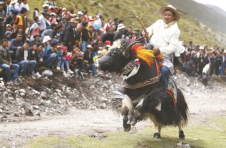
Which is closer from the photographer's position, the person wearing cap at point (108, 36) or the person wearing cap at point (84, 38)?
the person wearing cap at point (84, 38)

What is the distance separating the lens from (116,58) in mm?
6887

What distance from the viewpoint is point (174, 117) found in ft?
25.6

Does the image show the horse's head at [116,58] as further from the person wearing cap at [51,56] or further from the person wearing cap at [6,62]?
the person wearing cap at [51,56]

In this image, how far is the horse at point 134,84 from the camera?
6.89 m

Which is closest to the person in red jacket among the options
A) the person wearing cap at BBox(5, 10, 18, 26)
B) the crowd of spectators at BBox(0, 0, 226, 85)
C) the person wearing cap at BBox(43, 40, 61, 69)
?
the crowd of spectators at BBox(0, 0, 226, 85)

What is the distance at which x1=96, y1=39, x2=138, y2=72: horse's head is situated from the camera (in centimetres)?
676

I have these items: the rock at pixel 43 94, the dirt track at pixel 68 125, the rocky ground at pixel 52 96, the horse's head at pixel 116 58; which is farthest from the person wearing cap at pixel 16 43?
the horse's head at pixel 116 58

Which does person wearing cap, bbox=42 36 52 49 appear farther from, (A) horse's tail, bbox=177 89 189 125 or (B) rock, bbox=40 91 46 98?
(A) horse's tail, bbox=177 89 189 125

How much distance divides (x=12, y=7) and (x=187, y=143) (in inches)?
379

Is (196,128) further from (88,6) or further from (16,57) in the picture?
(88,6)

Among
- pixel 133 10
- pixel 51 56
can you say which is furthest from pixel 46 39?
pixel 133 10

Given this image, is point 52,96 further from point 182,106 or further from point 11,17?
point 182,106

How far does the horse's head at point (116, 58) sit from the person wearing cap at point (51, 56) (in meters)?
7.22

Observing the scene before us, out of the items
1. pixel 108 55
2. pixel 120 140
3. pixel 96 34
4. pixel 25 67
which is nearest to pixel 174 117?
pixel 120 140
